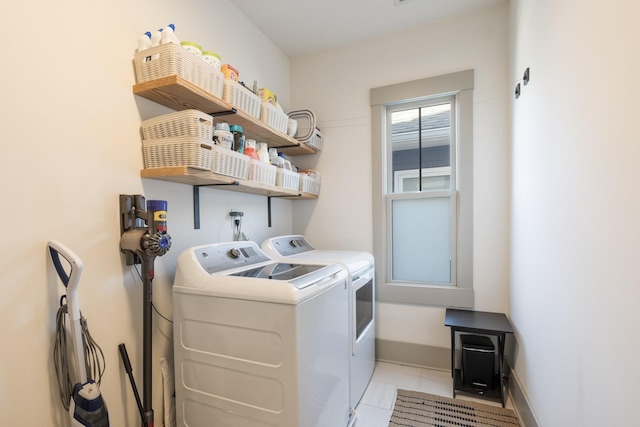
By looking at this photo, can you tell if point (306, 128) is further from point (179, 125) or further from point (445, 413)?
point (445, 413)

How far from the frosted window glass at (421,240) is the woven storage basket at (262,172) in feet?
3.82

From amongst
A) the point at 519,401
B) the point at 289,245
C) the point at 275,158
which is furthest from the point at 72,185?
the point at 519,401

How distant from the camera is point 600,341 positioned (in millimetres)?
898

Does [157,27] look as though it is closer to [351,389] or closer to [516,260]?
[351,389]

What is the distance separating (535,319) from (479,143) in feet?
4.24

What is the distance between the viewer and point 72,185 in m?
1.15

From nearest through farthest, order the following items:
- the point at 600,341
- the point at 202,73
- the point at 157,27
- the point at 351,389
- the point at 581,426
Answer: the point at 600,341, the point at 581,426, the point at 202,73, the point at 157,27, the point at 351,389

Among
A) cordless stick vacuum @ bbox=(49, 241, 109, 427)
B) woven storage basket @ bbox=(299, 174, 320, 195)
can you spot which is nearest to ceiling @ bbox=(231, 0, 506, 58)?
woven storage basket @ bbox=(299, 174, 320, 195)

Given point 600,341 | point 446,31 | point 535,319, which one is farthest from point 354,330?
point 446,31

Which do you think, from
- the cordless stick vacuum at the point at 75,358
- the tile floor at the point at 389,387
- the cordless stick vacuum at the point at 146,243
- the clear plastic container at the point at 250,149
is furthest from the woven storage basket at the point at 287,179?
the tile floor at the point at 389,387

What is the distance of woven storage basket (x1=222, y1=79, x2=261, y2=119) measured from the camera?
1551 mm

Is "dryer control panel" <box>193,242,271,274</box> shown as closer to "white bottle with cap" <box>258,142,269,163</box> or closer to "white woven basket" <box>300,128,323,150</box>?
"white bottle with cap" <box>258,142,269,163</box>

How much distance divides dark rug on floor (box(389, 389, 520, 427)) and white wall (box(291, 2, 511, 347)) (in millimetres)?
477

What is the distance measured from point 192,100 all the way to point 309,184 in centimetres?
120
